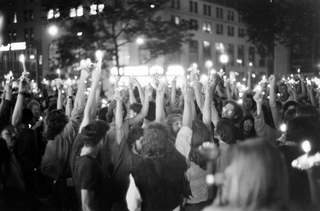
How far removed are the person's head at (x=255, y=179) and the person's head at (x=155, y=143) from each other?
2.05 m

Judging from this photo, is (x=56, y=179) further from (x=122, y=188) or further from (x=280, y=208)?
(x=280, y=208)

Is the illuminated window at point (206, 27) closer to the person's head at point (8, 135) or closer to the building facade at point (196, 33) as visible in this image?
the building facade at point (196, 33)

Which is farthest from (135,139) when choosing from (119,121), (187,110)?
(187,110)

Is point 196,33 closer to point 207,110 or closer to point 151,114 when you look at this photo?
point 151,114

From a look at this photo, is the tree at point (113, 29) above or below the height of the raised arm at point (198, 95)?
above

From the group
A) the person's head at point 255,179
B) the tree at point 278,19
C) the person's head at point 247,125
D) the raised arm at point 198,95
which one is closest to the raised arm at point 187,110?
the raised arm at point 198,95

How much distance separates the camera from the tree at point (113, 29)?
3778cm

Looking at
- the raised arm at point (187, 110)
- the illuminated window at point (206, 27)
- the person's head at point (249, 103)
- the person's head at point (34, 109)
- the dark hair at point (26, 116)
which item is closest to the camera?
the raised arm at point (187, 110)

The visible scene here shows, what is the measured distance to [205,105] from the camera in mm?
7359

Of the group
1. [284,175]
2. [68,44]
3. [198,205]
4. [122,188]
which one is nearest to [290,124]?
[198,205]

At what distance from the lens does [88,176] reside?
5.02 metres

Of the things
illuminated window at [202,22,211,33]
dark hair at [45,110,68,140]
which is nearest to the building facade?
illuminated window at [202,22,211,33]

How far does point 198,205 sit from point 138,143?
945mm

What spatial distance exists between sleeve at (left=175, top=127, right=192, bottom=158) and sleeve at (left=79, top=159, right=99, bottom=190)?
1357 millimetres
